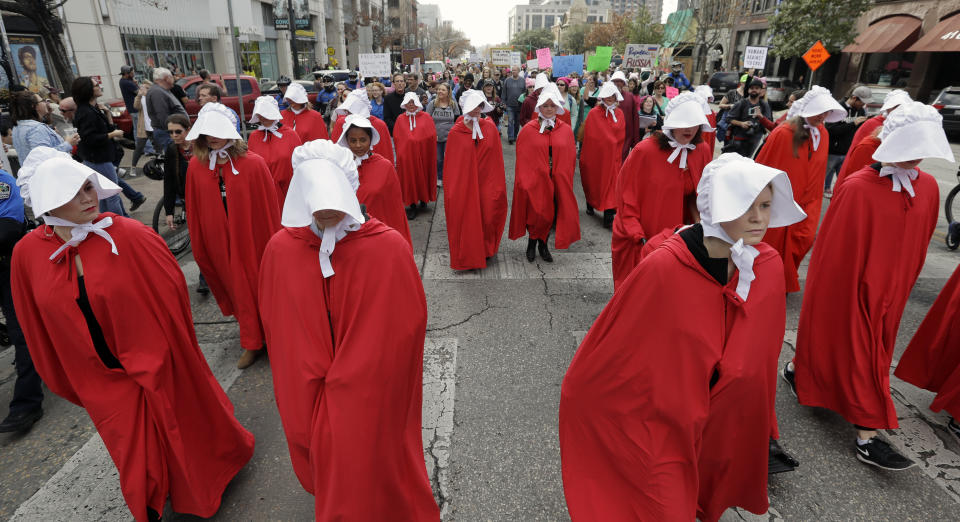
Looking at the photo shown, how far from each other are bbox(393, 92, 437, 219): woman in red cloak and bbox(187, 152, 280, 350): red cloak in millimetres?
4324

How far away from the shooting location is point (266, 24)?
35719 mm

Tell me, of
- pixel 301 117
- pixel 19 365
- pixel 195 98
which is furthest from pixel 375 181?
pixel 195 98

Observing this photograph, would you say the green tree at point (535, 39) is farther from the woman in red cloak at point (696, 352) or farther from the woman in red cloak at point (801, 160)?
the woman in red cloak at point (696, 352)

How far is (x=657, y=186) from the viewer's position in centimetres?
430

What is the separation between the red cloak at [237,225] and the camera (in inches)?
171

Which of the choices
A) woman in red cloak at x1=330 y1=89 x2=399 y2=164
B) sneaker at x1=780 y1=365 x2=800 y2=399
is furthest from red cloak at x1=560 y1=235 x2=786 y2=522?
woman in red cloak at x1=330 y1=89 x2=399 y2=164

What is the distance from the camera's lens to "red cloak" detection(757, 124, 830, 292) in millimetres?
5027

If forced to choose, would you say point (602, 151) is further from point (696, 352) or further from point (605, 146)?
point (696, 352)

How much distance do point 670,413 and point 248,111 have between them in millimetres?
16425

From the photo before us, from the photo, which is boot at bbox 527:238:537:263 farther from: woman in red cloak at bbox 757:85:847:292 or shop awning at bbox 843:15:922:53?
shop awning at bbox 843:15:922:53

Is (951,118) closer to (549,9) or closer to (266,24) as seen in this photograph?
(266,24)

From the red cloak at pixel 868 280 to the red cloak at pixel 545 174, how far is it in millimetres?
3278

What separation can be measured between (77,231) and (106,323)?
1.50ft

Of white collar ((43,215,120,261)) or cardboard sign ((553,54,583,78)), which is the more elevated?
cardboard sign ((553,54,583,78))
